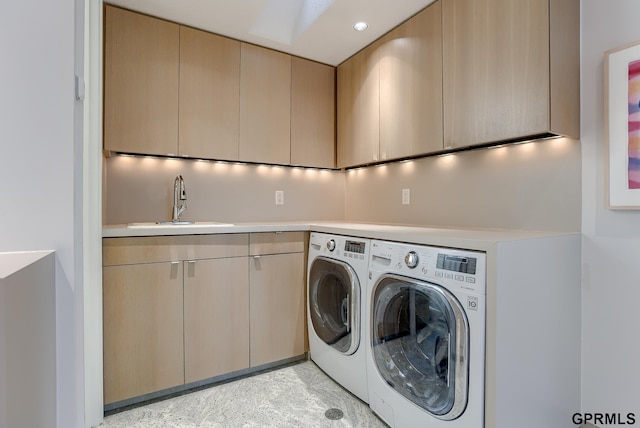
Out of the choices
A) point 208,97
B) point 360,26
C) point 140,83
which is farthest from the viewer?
point 208,97

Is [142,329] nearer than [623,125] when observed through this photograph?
No

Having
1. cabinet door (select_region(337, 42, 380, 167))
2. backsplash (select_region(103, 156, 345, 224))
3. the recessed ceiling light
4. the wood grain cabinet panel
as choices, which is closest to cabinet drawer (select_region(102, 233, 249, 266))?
→ the wood grain cabinet panel

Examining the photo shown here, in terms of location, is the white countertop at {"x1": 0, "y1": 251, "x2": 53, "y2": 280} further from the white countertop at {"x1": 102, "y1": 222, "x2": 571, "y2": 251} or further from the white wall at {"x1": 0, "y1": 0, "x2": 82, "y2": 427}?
the white countertop at {"x1": 102, "y1": 222, "x2": 571, "y2": 251}

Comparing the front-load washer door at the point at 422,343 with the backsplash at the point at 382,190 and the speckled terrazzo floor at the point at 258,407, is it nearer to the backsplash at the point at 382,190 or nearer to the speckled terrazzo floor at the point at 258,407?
the speckled terrazzo floor at the point at 258,407

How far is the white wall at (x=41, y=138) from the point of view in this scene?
80 cm

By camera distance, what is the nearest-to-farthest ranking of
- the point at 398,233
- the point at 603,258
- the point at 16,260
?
1. the point at 16,260
2. the point at 603,258
3. the point at 398,233

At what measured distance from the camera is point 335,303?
2.00 m

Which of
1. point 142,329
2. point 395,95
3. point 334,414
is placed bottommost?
point 334,414

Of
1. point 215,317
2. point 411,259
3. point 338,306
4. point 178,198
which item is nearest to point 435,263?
point 411,259

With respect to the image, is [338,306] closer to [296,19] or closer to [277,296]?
[277,296]

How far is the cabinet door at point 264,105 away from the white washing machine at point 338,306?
2.76ft

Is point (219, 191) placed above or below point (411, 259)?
above

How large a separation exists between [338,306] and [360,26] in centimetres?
187

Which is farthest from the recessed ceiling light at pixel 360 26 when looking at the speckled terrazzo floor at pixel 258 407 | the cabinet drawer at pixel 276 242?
the speckled terrazzo floor at pixel 258 407
